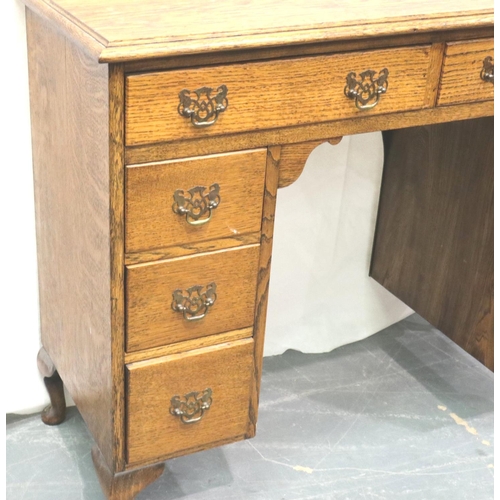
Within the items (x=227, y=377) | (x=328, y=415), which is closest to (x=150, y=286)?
(x=227, y=377)

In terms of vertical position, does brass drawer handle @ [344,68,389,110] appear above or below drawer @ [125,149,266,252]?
above

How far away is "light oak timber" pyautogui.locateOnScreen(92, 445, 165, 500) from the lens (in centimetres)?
158

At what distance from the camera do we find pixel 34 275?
6.09 feet

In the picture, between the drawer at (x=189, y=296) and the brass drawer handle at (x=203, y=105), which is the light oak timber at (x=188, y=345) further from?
the brass drawer handle at (x=203, y=105)

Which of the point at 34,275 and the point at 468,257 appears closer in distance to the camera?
the point at 34,275

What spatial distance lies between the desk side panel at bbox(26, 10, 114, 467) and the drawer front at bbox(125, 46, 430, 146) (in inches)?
2.5

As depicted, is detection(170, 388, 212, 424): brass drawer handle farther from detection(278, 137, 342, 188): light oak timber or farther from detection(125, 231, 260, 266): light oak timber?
detection(278, 137, 342, 188): light oak timber

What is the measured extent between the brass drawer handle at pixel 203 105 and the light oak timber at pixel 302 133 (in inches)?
1.4

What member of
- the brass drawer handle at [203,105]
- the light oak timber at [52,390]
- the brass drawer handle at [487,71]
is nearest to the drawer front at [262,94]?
the brass drawer handle at [203,105]

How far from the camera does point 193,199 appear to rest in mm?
1376

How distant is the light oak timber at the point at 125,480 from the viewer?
158cm

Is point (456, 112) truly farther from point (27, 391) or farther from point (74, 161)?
point (27, 391)

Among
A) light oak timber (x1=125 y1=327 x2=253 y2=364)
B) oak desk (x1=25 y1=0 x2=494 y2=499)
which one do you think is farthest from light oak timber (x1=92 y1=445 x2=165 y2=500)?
light oak timber (x1=125 y1=327 x2=253 y2=364)

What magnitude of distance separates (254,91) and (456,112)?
0.44 meters
